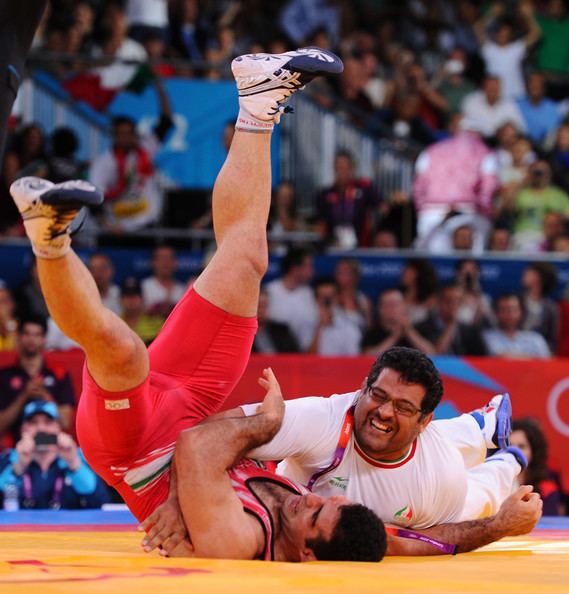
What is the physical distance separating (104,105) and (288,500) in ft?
20.2

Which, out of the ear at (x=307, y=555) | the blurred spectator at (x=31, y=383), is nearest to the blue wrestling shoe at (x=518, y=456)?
the ear at (x=307, y=555)

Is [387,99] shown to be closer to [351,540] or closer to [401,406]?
[401,406]

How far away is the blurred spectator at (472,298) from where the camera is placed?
8273 millimetres

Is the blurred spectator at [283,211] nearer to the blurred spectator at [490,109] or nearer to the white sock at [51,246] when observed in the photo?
the blurred spectator at [490,109]

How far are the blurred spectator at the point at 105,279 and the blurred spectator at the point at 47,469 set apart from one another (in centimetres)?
170

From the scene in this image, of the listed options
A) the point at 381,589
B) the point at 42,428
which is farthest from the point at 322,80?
the point at 381,589

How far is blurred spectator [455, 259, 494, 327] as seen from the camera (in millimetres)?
8273

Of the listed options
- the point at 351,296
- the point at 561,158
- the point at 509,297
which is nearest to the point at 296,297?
the point at 351,296

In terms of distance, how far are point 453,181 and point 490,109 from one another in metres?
1.39

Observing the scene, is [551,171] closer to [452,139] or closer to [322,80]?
[452,139]

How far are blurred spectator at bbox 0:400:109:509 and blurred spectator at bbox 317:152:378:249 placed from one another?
3.70m

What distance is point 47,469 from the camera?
19.9ft

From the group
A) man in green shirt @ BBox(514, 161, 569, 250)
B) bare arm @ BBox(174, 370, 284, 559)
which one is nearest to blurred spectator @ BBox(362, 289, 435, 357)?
man in green shirt @ BBox(514, 161, 569, 250)

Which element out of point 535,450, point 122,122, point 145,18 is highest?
point 145,18
